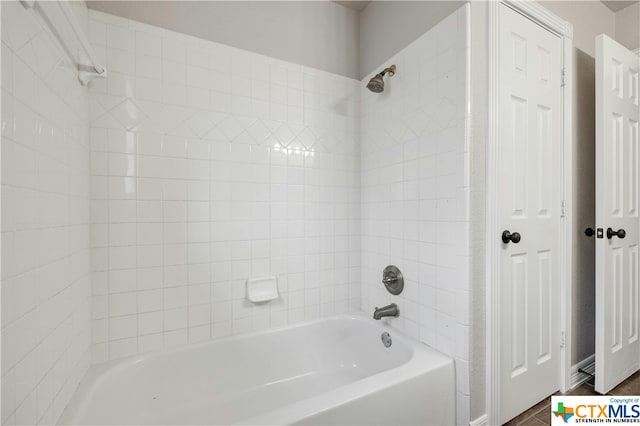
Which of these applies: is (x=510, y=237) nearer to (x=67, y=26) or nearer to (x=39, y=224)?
(x=39, y=224)

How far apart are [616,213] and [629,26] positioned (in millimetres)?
1326

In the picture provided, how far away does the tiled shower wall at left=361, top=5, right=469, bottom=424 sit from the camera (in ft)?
4.16

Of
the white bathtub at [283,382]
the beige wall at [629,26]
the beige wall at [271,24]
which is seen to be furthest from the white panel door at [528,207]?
the beige wall at [271,24]

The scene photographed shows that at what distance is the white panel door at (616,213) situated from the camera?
158 centimetres

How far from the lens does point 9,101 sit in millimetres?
712

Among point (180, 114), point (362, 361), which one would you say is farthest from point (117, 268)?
point (362, 361)

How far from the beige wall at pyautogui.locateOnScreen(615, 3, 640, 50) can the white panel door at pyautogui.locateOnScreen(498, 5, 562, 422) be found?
84 cm

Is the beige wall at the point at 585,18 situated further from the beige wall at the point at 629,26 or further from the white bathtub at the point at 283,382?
the white bathtub at the point at 283,382

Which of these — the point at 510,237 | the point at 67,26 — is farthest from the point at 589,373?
the point at 67,26

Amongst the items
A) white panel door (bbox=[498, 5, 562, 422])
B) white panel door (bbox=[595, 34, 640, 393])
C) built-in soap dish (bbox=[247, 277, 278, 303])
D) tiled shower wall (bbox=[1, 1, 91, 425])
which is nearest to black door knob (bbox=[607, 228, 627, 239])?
white panel door (bbox=[595, 34, 640, 393])

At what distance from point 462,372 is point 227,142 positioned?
164cm

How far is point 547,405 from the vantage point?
1482mm

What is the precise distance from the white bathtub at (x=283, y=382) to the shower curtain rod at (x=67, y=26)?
4.29 feet

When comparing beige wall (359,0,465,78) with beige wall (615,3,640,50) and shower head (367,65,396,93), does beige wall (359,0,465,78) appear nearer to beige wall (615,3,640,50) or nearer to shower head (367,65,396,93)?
shower head (367,65,396,93)
